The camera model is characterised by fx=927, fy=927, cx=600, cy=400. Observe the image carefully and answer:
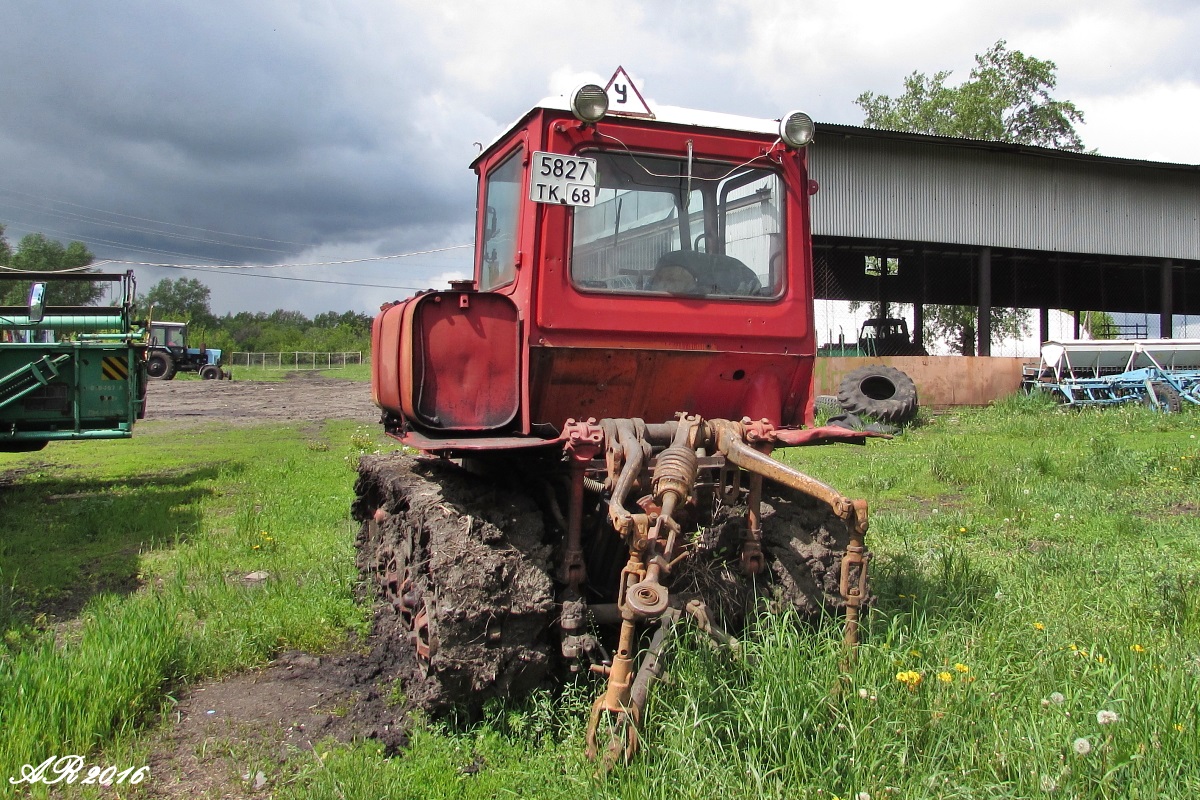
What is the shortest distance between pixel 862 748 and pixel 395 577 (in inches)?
107

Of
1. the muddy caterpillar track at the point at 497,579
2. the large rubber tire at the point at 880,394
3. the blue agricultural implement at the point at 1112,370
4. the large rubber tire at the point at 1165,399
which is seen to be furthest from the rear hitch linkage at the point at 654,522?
the blue agricultural implement at the point at 1112,370

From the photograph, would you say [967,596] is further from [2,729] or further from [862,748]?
[2,729]

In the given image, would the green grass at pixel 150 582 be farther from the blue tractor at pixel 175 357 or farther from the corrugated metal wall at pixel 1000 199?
the blue tractor at pixel 175 357

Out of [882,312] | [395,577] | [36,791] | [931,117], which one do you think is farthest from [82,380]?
[931,117]

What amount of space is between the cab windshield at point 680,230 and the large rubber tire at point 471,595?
44.1 inches

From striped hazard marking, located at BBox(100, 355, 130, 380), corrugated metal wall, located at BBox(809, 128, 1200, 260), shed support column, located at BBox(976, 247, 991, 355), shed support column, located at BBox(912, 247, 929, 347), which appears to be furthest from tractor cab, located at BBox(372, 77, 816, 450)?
shed support column, located at BBox(912, 247, 929, 347)

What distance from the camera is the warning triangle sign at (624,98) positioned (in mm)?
4332

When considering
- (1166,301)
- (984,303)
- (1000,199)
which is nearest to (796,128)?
(984,303)

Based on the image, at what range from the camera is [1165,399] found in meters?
16.6

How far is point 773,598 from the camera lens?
4227 mm

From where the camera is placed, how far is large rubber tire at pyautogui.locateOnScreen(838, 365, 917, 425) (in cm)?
1488

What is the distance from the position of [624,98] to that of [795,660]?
104 inches

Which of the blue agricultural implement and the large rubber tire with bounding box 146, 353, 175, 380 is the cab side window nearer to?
the blue agricultural implement

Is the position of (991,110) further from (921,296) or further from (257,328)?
Answer: (257,328)
